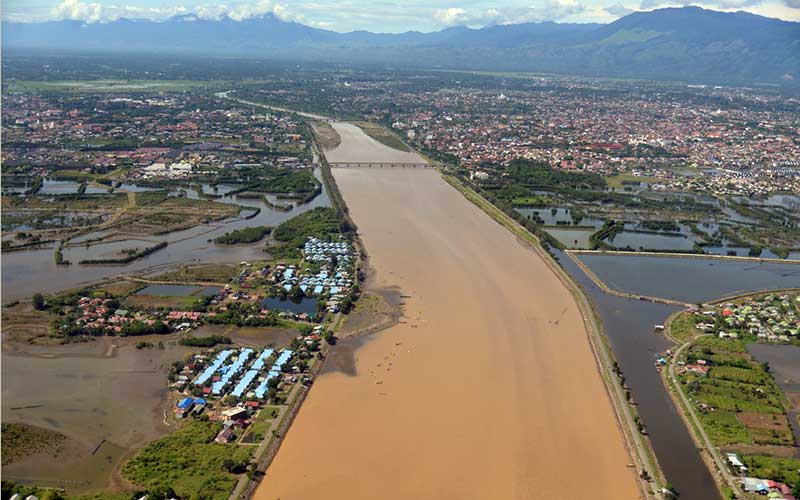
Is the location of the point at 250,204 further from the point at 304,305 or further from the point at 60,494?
the point at 60,494

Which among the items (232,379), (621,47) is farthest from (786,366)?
(621,47)

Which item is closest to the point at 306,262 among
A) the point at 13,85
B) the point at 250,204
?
the point at 250,204

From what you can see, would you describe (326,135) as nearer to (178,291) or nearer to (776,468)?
(178,291)

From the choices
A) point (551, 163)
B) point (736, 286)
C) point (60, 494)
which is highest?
point (551, 163)

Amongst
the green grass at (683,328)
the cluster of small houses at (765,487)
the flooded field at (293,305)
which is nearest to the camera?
the cluster of small houses at (765,487)

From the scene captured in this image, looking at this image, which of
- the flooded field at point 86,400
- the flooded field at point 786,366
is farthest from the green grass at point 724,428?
the flooded field at point 86,400

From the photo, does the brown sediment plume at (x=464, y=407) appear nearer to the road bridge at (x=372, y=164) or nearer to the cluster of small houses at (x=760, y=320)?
the cluster of small houses at (x=760, y=320)

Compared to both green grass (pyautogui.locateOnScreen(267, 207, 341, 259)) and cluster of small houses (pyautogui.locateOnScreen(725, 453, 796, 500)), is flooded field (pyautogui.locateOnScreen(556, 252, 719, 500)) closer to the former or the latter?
cluster of small houses (pyautogui.locateOnScreen(725, 453, 796, 500))
